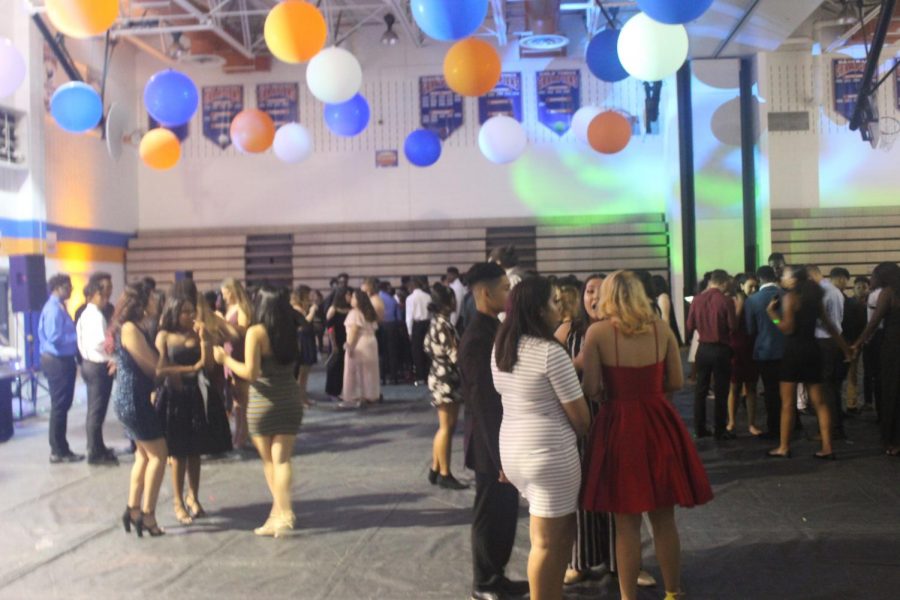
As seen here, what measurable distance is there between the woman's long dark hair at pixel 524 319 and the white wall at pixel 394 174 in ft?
43.3

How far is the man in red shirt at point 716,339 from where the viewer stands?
6.17m

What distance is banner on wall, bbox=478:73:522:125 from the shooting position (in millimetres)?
15805

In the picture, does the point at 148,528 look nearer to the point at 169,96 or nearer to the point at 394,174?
the point at 169,96

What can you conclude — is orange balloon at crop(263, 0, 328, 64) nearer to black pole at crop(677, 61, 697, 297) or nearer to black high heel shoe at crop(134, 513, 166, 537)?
black high heel shoe at crop(134, 513, 166, 537)

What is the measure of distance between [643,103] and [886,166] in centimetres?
459

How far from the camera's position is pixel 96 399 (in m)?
6.28

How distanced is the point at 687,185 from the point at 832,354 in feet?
24.7

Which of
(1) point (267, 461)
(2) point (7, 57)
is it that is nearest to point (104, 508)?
(1) point (267, 461)

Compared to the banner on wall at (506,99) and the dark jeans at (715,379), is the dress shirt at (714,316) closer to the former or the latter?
the dark jeans at (715,379)

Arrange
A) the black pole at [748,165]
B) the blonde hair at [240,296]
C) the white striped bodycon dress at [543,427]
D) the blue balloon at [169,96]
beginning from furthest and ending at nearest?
the black pole at [748,165]
the blue balloon at [169,96]
the blonde hair at [240,296]
the white striped bodycon dress at [543,427]

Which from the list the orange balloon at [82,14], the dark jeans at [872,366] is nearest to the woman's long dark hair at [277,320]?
the orange balloon at [82,14]

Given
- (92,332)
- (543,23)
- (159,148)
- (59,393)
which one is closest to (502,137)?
(543,23)

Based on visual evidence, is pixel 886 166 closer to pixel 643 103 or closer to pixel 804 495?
pixel 643 103

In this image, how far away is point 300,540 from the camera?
4.30 m
